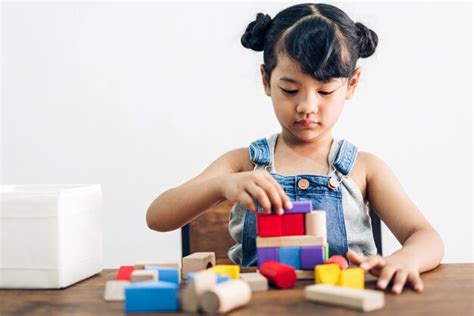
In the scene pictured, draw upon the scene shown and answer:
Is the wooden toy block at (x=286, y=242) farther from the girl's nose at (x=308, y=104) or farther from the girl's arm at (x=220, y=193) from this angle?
the girl's nose at (x=308, y=104)

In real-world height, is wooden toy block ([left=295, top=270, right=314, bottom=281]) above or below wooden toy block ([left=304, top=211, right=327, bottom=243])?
below

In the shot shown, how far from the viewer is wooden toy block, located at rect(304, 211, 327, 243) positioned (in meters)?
0.78

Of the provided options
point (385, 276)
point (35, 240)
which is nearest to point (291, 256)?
point (385, 276)

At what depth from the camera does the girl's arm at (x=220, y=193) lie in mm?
781

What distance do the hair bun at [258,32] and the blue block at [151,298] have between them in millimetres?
613

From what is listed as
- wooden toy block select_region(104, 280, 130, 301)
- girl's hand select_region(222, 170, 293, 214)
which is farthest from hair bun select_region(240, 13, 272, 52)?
wooden toy block select_region(104, 280, 130, 301)

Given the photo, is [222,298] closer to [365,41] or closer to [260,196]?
[260,196]

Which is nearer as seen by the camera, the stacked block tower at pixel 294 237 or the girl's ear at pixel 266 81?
the stacked block tower at pixel 294 237

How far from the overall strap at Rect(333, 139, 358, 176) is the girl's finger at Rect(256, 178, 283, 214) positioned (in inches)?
13.0

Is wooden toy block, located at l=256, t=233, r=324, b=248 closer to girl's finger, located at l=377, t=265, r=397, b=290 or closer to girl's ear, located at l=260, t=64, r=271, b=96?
girl's finger, located at l=377, t=265, r=397, b=290

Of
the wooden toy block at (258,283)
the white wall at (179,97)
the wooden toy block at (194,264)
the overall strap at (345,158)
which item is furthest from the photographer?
the white wall at (179,97)

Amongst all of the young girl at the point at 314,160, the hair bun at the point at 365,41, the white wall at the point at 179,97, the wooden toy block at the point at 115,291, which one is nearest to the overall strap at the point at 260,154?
the young girl at the point at 314,160

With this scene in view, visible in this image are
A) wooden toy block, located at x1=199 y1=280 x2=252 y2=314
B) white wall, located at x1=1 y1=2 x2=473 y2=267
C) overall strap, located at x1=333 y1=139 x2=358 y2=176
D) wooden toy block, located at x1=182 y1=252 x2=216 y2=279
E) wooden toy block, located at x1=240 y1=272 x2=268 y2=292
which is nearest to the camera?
wooden toy block, located at x1=199 y1=280 x2=252 y2=314

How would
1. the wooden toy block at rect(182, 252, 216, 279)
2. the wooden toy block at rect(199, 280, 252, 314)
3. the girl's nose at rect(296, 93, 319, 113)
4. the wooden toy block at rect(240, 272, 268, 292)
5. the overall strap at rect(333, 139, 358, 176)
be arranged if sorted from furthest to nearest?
the overall strap at rect(333, 139, 358, 176), the girl's nose at rect(296, 93, 319, 113), the wooden toy block at rect(182, 252, 216, 279), the wooden toy block at rect(240, 272, 268, 292), the wooden toy block at rect(199, 280, 252, 314)
